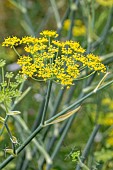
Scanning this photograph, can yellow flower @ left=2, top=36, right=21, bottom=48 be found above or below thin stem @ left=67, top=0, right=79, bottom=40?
below

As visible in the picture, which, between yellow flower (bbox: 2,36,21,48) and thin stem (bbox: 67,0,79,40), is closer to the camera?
yellow flower (bbox: 2,36,21,48)

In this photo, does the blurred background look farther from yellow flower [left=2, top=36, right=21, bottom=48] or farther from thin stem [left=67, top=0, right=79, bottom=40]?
yellow flower [left=2, top=36, right=21, bottom=48]

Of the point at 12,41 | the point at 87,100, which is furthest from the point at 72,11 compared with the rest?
the point at 12,41

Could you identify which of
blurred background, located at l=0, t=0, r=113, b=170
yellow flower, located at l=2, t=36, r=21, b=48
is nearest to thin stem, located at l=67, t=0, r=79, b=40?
blurred background, located at l=0, t=0, r=113, b=170

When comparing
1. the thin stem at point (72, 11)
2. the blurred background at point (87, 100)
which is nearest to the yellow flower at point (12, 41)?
the blurred background at point (87, 100)

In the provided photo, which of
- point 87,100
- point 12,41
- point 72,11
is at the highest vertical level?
point 72,11

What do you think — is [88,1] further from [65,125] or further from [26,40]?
[26,40]

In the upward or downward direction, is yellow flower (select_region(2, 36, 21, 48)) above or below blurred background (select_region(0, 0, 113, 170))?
below

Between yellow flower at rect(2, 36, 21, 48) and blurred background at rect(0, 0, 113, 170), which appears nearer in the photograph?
yellow flower at rect(2, 36, 21, 48)

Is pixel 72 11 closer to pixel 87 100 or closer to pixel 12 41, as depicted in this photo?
pixel 87 100

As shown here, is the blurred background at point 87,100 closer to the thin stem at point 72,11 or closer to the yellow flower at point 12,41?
the thin stem at point 72,11

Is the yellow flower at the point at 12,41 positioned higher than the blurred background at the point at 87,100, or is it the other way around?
the blurred background at the point at 87,100

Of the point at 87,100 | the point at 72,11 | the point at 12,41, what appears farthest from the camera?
the point at 87,100
